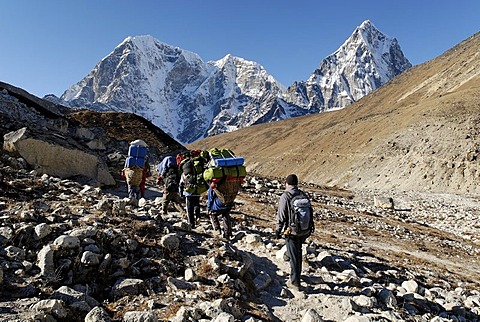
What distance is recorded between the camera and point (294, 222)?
7.10m

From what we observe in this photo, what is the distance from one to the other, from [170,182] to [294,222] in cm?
562

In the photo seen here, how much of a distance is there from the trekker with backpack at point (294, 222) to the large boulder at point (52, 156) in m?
11.1

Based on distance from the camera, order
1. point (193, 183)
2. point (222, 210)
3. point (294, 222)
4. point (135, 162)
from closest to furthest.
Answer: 1. point (294, 222)
2. point (222, 210)
3. point (193, 183)
4. point (135, 162)

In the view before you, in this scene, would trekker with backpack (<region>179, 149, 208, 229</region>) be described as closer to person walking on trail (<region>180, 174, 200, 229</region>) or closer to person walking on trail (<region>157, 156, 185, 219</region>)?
person walking on trail (<region>180, 174, 200, 229</region>)

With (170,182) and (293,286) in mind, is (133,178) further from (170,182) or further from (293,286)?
(293,286)

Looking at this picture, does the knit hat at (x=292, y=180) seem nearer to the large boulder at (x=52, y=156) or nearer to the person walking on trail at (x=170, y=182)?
the person walking on trail at (x=170, y=182)

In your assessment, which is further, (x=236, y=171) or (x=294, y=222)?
(x=236, y=171)

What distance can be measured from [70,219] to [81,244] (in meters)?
1.33

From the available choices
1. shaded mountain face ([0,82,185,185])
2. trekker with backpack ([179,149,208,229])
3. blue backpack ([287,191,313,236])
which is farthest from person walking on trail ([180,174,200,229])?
shaded mountain face ([0,82,185,185])

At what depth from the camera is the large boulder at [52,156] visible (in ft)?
47.6

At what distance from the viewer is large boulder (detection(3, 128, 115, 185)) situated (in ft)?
47.6

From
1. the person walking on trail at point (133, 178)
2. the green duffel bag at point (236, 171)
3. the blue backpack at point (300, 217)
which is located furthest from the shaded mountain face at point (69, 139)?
the blue backpack at point (300, 217)

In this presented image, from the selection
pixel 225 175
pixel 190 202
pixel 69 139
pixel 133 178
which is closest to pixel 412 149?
pixel 69 139

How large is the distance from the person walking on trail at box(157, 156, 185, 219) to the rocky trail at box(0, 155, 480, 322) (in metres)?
0.48
